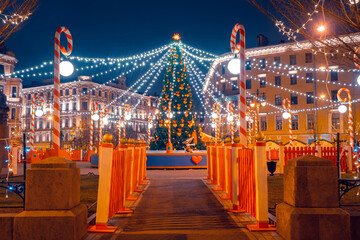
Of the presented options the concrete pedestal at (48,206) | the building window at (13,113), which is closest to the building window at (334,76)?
the concrete pedestal at (48,206)

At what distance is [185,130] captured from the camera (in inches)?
1169

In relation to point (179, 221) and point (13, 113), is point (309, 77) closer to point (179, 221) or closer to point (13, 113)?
point (179, 221)

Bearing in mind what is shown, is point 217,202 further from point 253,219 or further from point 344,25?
point 344,25

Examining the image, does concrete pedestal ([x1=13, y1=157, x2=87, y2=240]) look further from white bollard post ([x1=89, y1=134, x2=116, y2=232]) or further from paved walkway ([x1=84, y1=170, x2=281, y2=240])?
white bollard post ([x1=89, y1=134, x2=116, y2=232])

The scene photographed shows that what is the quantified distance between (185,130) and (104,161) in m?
23.8

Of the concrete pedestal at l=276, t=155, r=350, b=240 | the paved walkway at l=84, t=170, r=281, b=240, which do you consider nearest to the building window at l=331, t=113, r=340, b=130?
the paved walkway at l=84, t=170, r=281, b=240

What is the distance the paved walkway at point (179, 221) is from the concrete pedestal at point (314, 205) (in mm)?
624

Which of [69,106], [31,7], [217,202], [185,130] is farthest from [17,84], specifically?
[217,202]

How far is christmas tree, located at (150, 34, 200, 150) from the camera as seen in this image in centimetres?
2956

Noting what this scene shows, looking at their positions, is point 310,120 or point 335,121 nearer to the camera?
point 335,121

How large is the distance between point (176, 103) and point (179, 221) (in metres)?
23.4

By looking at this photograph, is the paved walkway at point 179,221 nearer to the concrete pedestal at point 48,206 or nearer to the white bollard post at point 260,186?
the white bollard post at point 260,186

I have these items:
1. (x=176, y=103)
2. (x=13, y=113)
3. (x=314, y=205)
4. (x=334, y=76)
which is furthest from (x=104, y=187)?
(x=13, y=113)

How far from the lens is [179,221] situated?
647 centimetres
